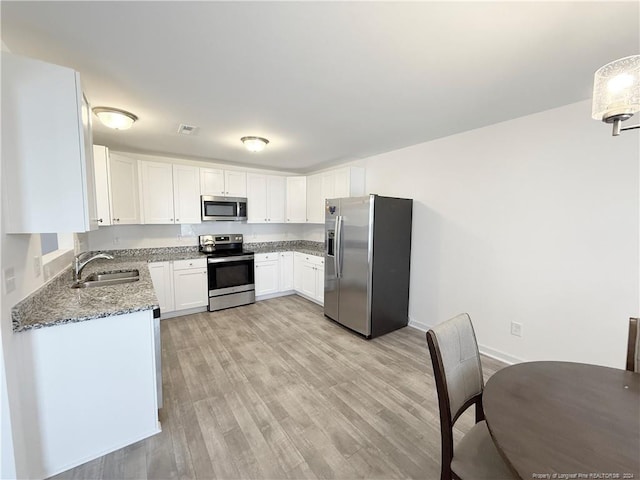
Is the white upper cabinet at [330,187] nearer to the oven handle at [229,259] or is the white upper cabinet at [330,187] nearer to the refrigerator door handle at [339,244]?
the refrigerator door handle at [339,244]

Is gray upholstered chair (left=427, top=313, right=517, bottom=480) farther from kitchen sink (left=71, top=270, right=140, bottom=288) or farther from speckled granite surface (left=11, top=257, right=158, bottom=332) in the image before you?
kitchen sink (left=71, top=270, right=140, bottom=288)

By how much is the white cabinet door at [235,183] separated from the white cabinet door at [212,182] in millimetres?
80

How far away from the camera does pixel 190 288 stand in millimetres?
3857

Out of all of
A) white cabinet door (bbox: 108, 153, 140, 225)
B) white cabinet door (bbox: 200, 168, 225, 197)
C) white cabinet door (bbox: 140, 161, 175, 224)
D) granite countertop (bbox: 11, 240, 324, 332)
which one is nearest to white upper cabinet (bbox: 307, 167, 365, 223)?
white cabinet door (bbox: 200, 168, 225, 197)

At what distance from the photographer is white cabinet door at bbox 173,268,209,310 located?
3768mm

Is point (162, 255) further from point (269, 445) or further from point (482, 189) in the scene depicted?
point (482, 189)

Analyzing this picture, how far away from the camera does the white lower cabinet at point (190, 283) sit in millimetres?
3764

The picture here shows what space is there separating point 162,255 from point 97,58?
9.69 feet

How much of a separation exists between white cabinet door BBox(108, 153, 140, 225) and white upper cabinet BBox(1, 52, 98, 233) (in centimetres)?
224

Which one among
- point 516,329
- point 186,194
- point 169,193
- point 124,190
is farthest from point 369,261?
point 124,190

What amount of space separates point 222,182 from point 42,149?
9.79ft

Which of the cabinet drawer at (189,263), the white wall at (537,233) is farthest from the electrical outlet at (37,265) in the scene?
the white wall at (537,233)

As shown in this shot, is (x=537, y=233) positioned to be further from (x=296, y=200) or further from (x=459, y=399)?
(x=296, y=200)

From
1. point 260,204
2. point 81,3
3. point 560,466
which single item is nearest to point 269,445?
point 560,466
